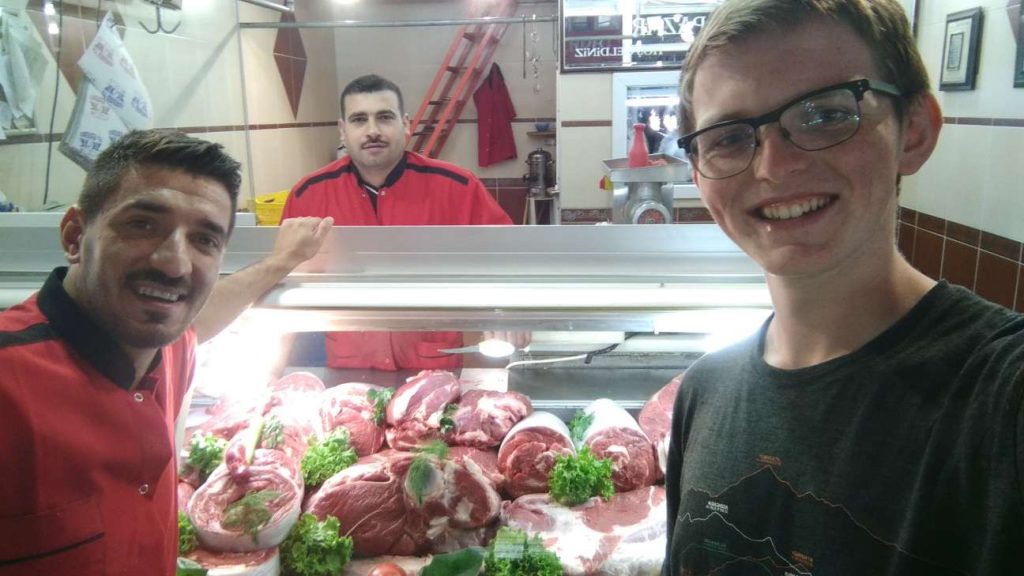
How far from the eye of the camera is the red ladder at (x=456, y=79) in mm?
8492

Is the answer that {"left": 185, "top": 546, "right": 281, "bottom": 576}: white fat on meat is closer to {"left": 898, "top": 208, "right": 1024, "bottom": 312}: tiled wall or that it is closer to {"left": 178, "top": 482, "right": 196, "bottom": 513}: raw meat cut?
{"left": 178, "top": 482, "right": 196, "bottom": 513}: raw meat cut

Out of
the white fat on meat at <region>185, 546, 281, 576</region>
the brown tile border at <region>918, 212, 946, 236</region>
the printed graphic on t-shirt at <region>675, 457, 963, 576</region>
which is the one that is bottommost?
the white fat on meat at <region>185, 546, 281, 576</region>

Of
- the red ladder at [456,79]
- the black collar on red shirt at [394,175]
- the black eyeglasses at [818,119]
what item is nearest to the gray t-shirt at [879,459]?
the black eyeglasses at [818,119]

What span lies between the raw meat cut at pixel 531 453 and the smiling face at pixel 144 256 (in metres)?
1.29

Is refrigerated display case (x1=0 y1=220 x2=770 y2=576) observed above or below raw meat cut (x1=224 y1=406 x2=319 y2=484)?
above

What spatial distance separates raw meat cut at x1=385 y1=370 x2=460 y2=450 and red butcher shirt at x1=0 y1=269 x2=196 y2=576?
41.8 inches

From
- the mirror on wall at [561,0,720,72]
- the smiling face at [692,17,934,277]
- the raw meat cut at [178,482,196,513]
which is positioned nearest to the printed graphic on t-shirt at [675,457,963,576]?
the smiling face at [692,17,934,277]

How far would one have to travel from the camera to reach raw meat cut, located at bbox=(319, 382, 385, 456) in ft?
8.22

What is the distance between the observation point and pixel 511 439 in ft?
7.95

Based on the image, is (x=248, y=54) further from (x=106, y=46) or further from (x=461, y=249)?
(x=461, y=249)

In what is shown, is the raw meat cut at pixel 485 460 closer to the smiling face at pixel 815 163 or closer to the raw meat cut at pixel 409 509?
the raw meat cut at pixel 409 509

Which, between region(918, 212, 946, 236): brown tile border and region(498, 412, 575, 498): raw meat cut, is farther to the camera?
region(918, 212, 946, 236): brown tile border

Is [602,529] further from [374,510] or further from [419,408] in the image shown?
[419,408]

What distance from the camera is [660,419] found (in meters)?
2.50
